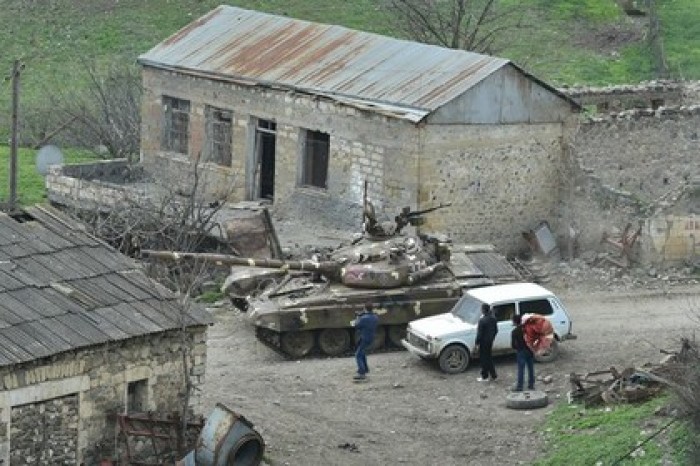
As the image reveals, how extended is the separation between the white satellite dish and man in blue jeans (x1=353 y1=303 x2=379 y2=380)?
52.0ft

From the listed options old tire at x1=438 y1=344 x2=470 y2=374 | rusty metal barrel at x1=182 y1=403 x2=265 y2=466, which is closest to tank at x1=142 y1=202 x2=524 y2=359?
old tire at x1=438 y1=344 x2=470 y2=374

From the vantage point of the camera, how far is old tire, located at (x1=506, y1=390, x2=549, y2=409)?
117 feet

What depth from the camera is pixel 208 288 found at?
43.4m

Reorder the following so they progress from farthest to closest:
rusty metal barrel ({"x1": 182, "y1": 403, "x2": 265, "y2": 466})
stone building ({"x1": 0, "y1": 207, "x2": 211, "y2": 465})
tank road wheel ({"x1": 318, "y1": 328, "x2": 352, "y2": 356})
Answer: tank road wheel ({"x1": 318, "y1": 328, "x2": 352, "y2": 356}) < rusty metal barrel ({"x1": 182, "y1": 403, "x2": 265, "y2": 466}) < stone building ({"x1": 0, "y1": 207, "x2": 211, "y2": 465})

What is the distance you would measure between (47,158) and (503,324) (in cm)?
1742

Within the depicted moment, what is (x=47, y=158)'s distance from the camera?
5209 centimetres

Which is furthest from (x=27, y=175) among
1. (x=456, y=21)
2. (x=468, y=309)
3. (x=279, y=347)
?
(x=468, y=309)

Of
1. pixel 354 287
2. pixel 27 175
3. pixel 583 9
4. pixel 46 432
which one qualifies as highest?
pixel 583 9

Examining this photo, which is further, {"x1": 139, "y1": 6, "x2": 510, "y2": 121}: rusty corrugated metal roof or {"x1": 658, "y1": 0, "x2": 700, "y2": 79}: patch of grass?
{"x1": 658, "y1": 0, "x2": 700, "y2": 79}: patch of grass

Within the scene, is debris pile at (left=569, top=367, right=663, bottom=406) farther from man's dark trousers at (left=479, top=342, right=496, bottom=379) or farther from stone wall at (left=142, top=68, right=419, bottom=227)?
stone wall at (left=142, top=68, right=419, bottom=227)

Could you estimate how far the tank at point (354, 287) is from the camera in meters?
38.7

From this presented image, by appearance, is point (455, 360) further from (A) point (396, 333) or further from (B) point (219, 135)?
(B) point (219, 135)

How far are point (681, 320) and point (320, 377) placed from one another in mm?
6592

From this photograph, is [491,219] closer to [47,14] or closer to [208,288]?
[208,288]
